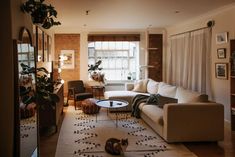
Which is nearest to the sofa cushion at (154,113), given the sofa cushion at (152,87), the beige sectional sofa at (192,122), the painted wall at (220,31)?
the beige sectional sofa at (192,122)

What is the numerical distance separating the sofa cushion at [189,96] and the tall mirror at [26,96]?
2.90 m

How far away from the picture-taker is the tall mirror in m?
2.62

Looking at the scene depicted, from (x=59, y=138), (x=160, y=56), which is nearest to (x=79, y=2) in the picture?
(x=59, y=138)

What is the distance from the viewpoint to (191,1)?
16.7ft

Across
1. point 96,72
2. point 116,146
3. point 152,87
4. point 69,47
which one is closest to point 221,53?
point 152,87

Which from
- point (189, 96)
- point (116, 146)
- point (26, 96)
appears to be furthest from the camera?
point (189, 96)

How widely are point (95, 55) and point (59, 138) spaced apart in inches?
199

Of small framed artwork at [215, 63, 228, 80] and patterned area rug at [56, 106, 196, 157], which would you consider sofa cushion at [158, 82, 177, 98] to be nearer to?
patterned area rug at [56, 106, 196, 157]

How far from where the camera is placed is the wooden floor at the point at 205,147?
398 cm

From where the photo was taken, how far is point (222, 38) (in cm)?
589

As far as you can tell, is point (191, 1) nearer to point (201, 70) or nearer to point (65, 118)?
point (201, 70)

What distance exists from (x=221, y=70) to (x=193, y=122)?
2.06 meters

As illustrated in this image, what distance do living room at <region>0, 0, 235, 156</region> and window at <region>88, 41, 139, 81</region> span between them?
0.42 feet

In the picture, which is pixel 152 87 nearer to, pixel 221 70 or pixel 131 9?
pixel 221 70
